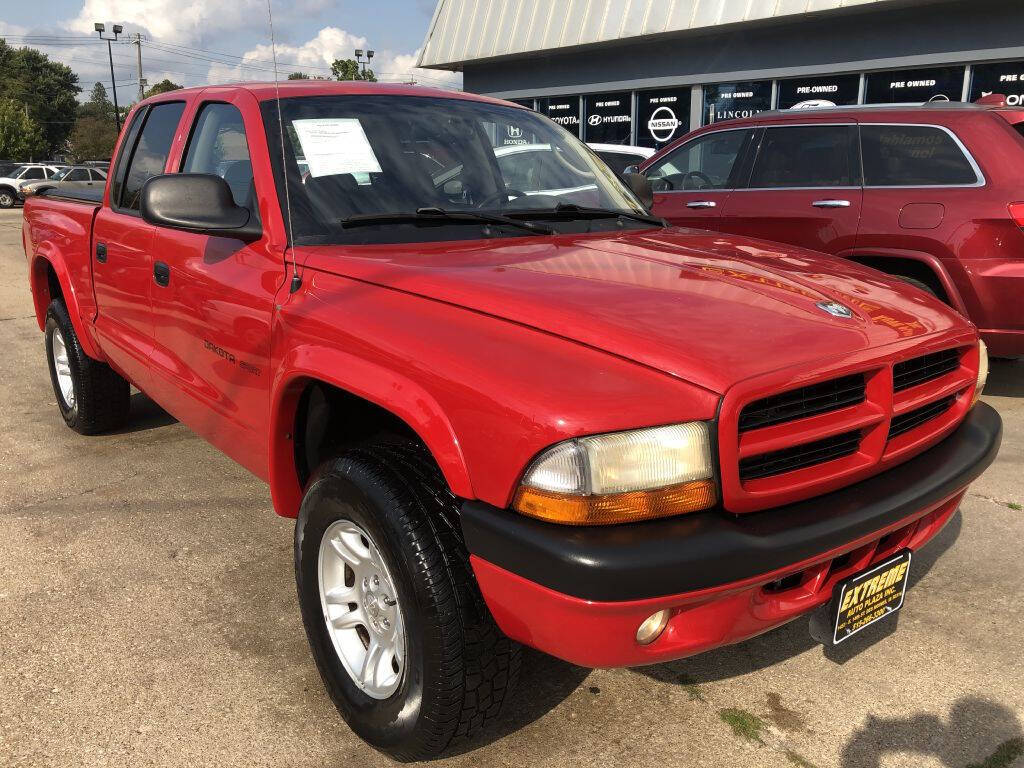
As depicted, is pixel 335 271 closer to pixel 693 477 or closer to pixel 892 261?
pixel 693 477

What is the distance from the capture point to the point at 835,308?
2.23 meters

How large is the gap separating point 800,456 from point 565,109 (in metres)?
16.1

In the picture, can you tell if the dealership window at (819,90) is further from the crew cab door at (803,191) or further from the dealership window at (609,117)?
the crew cab door at (803,191)

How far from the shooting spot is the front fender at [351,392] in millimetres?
1890

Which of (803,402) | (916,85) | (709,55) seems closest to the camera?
(803,402)

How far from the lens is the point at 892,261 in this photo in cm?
540

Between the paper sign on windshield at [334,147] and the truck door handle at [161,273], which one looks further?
the truck door handle at [161,273]

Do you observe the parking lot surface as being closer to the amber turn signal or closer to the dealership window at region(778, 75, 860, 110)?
the amber turn signal

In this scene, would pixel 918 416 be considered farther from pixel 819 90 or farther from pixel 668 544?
pixel 819 90

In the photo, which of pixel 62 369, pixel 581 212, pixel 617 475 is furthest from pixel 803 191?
pixel 62 369

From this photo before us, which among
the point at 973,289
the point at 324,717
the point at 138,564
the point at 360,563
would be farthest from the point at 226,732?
the point at 973,289

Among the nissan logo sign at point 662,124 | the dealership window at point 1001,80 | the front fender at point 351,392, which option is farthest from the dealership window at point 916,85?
the front fender at point 351,392

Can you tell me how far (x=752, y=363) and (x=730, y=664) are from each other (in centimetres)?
125

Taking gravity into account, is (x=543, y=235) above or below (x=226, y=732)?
above
